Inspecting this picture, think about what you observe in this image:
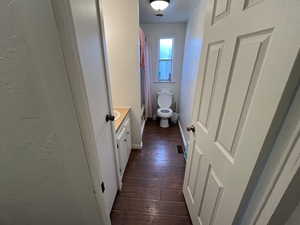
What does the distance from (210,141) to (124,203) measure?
1.28 m

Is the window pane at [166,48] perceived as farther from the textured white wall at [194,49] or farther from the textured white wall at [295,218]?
the textured white wall at [295,218]

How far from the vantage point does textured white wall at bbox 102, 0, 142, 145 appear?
1.77 m

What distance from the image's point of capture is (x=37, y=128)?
0.62 meters

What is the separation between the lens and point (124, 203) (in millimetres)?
1533

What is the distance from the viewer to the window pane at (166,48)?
130 inches

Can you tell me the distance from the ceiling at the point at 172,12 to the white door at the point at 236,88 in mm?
1568

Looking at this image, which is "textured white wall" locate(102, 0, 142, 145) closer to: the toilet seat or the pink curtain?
the pink curtain

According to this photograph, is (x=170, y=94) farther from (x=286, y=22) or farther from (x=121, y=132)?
(x=286, y=22)

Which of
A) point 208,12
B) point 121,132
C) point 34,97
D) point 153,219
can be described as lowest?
point 153,219

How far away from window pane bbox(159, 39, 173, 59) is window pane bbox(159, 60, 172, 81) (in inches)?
4.9

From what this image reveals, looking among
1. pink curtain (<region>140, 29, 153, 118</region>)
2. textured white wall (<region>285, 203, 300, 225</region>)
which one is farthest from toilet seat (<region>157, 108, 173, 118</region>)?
textured white wall (<region>285, 203, 300, 225</region>)

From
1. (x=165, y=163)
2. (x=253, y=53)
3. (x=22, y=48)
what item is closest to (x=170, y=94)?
(x=165, y=163)

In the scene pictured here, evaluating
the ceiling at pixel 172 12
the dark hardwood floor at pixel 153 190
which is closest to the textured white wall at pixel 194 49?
the ceiling at pixel 172 12

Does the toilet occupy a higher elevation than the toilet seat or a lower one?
higher
